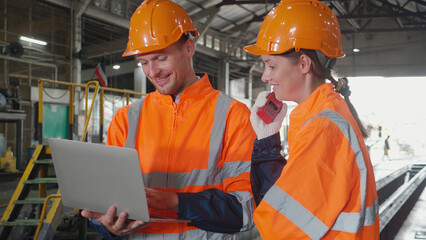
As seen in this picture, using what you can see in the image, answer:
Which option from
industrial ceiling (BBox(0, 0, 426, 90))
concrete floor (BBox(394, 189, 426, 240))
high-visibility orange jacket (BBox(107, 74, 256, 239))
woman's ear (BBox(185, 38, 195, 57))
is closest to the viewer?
high-visibility orange jacket (BBox(107, 74, 256, 239))

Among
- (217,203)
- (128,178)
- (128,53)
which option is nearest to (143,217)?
(128,178)

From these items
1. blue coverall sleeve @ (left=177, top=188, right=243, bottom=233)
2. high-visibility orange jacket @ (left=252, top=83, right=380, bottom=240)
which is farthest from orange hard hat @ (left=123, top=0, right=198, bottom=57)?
high-visibility orange jacket @ (left=252, top=83, right=380, bottom=240)

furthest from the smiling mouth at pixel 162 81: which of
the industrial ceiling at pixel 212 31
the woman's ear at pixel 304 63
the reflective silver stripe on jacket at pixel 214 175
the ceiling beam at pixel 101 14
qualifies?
the ceiling beam at pixel 101 14

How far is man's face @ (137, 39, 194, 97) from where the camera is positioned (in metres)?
1.83

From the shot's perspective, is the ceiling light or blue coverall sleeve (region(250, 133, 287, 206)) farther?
the ceiling light

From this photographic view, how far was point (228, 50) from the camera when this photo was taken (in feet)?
72.5

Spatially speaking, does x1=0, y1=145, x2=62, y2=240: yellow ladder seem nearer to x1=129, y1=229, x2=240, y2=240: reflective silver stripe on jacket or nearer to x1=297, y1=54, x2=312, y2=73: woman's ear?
x1=129, y1=229, x2=240, y2=240: reflective silver stripe on jacket

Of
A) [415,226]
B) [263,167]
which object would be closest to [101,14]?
[415,226]

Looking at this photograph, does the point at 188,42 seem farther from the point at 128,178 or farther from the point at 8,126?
the point at 8,126

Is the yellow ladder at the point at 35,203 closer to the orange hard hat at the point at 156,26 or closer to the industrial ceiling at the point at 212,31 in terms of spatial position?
the orange hard hat at the point at 156,26

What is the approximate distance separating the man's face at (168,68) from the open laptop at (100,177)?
544 mm

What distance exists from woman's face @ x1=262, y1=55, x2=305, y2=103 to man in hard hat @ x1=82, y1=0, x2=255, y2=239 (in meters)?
0.26

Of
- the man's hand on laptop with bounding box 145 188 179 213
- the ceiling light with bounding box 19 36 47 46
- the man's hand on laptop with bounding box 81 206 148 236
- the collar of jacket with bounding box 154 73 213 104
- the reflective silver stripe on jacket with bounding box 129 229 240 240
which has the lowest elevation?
the reflective silver stripe on jacket with bounding box 129 229 240 240

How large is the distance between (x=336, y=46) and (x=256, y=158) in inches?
25.4
